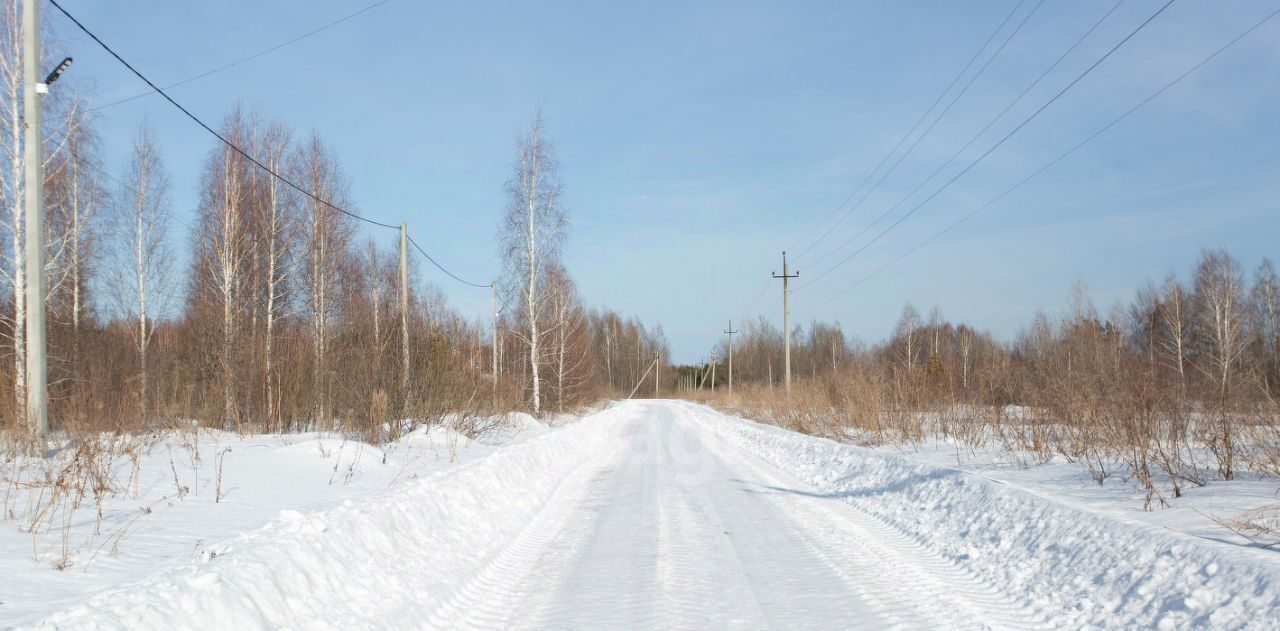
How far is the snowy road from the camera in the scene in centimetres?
511

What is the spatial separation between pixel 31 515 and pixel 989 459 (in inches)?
539

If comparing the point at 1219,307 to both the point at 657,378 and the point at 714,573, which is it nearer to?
the point at 714,573

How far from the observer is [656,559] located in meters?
6.77

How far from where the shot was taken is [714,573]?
625cm

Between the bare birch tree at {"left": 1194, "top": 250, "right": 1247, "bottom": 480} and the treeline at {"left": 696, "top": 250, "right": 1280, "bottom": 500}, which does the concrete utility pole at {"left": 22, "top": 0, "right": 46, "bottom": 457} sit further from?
the bare birch tree at {"left": 1194, "top": 250, "right": 1247, "bottom": 480}

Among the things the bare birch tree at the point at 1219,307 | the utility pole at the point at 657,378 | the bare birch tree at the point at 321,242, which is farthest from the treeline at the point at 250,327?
the utility pole at the point at 657,378

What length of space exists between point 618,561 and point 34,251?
8671 millimetres

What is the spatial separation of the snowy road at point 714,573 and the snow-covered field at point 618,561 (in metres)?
0.03

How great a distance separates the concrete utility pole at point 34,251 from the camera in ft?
28.9

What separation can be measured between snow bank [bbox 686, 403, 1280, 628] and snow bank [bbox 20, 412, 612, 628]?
4705 millimetres

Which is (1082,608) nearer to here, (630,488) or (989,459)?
(630,488)

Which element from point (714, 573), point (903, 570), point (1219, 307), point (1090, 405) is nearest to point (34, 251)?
point (714, 573)

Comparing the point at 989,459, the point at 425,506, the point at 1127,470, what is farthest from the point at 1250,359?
the point at 425,506

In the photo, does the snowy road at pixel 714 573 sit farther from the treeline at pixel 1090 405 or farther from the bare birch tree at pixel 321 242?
the bare birch tree at pixel 321 242
